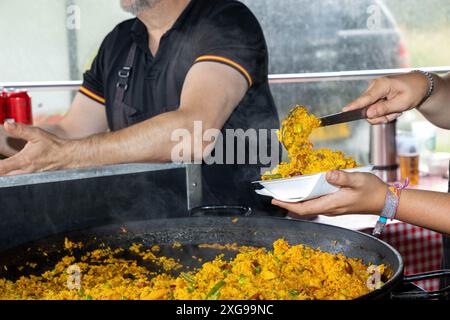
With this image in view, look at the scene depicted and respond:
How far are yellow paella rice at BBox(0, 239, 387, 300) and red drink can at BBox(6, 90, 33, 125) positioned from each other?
80.7 inches

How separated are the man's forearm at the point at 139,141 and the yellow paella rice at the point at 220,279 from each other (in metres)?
0.56

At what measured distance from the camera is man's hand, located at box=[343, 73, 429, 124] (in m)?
1.92

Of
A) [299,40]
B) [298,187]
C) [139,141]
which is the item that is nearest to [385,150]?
[299,40]

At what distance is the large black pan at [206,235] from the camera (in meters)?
1.62

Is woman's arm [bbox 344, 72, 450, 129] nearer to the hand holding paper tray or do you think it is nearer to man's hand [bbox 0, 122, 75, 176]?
the hand holding paper tray

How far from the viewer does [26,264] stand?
5.18ft

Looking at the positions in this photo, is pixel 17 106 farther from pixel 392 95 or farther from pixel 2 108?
pixel 392 95

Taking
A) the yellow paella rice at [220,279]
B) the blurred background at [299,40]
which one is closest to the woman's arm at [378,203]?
the yellow paella rice at [220,279]

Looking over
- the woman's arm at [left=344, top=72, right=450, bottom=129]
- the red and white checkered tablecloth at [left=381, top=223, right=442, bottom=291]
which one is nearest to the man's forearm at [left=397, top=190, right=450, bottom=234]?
the woman's arm at [left=344, top=72, right=450, bottom=129]

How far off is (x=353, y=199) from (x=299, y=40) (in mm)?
3169

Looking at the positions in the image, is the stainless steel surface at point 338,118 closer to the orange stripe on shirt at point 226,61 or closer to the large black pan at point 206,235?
the large black pan at point 206,235

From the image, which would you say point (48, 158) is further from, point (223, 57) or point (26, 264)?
point (223, 57)
